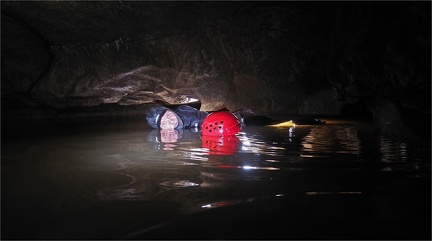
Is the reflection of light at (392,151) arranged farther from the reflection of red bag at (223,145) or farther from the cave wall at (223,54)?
the reflection of red bag at (223,145)

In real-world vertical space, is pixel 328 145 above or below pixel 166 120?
below

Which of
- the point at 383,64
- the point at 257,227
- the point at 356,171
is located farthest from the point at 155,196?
the point at 383,64

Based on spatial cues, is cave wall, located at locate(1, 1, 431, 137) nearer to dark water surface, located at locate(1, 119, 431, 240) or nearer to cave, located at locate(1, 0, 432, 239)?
cave, located at locate(1, 0, 432, 239)

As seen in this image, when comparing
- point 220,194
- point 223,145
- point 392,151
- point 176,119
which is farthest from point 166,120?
point 220,194

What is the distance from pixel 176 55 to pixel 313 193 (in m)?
5.67

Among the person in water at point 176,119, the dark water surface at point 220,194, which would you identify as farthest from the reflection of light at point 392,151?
the person in water at point 176,119

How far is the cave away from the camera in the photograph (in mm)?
2088

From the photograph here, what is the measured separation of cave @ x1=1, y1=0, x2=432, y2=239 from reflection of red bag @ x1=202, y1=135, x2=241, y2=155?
14 centimetres

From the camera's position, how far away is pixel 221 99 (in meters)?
9.12

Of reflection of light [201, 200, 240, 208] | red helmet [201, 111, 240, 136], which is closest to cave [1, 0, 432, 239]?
reflection of light [201, 200, 240, 208]

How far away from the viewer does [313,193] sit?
7.86 ft

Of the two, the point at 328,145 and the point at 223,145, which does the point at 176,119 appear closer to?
the point at 223,145

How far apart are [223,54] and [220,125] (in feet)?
7.12

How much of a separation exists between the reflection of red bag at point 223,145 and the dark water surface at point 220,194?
9 centimetres
